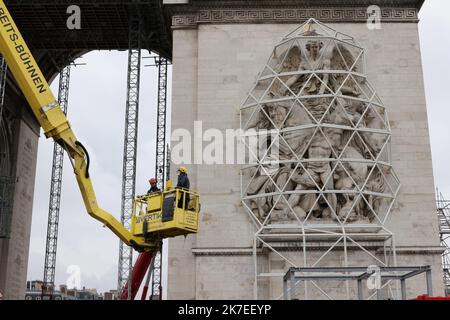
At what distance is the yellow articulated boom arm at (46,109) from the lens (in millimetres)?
19875

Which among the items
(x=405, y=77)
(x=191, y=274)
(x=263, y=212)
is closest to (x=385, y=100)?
(x=405, y=77)

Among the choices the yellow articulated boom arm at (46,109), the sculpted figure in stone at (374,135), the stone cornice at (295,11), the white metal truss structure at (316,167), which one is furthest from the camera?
the stone cornice at (295,11)

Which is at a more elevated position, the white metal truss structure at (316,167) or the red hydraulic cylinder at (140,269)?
the white metal truss structure at (316,167)

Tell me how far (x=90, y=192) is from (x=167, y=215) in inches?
134

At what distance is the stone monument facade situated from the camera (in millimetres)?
23562

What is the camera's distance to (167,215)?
17.7 m

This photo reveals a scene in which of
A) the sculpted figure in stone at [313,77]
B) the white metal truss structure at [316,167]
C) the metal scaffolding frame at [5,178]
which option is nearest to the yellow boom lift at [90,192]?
the white metal truss structure at [316,167]

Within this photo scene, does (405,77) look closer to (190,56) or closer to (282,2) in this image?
(282,2)

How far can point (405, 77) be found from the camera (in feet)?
85.6

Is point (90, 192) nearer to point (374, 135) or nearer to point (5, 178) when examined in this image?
point (374, 135)

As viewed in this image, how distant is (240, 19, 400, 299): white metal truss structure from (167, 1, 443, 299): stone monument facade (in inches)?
1.8

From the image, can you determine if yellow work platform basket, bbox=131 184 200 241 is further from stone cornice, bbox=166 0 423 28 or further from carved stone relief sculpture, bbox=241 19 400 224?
stone cornice, bbox=166 0 423 28

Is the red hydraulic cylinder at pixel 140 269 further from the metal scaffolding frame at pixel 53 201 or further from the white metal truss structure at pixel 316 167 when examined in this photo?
the metal scaffolding frame at pixel 53 201

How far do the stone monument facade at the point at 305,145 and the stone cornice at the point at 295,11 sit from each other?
0.05 meters
